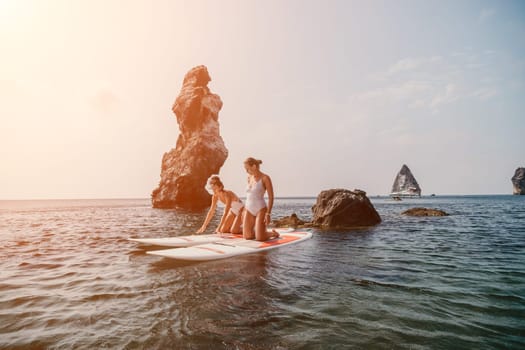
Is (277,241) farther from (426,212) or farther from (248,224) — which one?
(426,212)

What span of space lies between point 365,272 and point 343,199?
12531 mm

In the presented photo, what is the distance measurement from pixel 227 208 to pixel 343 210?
10.7m

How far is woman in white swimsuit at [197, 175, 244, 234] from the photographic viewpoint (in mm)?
10305

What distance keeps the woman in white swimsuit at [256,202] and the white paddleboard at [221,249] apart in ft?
1.43

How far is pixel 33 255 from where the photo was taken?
9.52 metres

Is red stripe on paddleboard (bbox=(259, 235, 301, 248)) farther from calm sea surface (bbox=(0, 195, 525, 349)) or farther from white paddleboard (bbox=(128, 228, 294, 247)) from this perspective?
white paddleboard (bbox=(128, 228, 294, 247))

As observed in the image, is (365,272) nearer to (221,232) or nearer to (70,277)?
(221,232)

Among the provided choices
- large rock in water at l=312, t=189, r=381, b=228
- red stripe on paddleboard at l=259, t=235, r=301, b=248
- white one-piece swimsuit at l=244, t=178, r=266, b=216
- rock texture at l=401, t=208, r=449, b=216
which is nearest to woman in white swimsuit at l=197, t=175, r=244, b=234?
white one-piece swimsuit at l=244, t=178, r=266, b=216

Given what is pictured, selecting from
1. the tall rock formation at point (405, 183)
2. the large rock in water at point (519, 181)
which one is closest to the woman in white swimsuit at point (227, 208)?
the tall rock formation at point (405, 183)

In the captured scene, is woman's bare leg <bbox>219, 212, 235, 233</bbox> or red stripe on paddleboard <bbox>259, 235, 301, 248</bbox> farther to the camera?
woman's bare leg <bbox>219, 212, 235, 233</bbox>

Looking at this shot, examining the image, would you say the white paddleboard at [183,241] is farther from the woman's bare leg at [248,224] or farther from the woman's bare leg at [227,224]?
the woman's bare leg at [227,224]

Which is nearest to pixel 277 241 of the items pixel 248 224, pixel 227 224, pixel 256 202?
pixel 248 224

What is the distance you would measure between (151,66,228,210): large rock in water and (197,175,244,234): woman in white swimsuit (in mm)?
43206

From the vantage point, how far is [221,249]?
845cm
